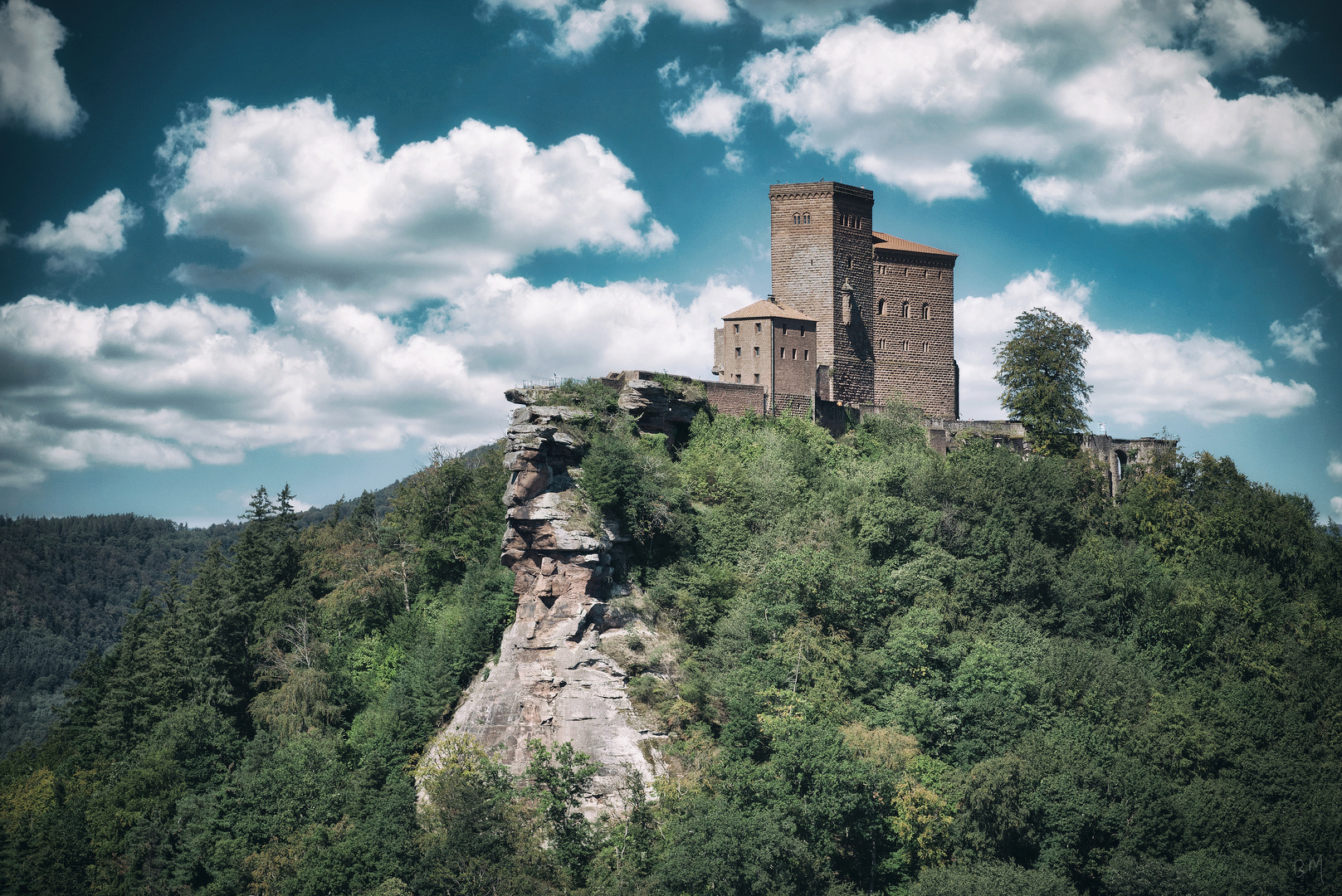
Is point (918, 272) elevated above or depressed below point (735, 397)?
above

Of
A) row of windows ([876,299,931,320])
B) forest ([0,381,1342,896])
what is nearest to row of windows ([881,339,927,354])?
row of windows ([876,299,931,320])

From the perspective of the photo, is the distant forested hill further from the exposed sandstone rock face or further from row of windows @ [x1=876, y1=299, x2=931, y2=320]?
the exposed sandstone rock face

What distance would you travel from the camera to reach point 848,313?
6094 centimetres

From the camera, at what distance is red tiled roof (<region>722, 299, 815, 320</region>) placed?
58.0 meters

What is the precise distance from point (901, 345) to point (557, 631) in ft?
101

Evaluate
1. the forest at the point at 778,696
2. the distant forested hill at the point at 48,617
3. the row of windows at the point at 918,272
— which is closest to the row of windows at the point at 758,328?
the forest at the point at 778,696

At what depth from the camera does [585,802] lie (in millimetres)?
38406

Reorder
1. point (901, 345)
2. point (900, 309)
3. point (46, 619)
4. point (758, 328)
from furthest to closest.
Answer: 1. point (46, 619)
2. point (900, 309)
3. point (901, 345)
4. point (758, 328)

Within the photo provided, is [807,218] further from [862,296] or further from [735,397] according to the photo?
[735,397]

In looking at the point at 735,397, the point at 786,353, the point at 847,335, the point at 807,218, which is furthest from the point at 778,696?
the point at 807,218

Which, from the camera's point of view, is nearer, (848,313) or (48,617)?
(848,313)

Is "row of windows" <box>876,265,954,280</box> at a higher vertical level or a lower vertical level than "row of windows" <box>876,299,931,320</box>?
higher

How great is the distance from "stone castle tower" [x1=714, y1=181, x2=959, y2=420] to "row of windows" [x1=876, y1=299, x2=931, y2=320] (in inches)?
1.8

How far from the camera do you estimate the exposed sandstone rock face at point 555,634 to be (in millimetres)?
39375
